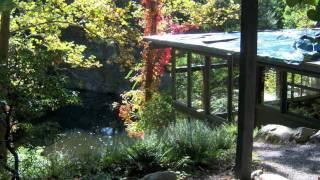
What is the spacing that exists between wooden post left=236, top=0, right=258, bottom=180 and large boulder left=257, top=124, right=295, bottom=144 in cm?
315

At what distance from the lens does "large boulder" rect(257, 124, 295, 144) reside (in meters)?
7.69

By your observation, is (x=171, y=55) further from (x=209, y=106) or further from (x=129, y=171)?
(x=129, y=171)

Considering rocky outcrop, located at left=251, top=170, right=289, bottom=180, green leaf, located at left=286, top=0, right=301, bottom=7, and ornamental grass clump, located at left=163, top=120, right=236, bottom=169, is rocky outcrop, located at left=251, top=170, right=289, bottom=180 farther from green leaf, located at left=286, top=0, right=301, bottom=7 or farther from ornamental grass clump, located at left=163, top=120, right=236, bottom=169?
green leaf, located at left=286, top=0, right=301, bottom=7

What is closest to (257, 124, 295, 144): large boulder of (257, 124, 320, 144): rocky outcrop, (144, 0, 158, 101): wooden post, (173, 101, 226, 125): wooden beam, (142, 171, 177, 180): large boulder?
(257, 124, 320, 144): rocky outcrop

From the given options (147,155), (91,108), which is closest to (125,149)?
(147,155)

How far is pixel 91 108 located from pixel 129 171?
72.2 feet

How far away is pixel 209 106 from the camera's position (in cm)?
1229

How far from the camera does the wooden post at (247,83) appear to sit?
4066mm

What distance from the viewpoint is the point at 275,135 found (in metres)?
7.74

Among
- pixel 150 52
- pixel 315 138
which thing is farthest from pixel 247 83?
pixel 150 52

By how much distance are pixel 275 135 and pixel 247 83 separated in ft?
12.1

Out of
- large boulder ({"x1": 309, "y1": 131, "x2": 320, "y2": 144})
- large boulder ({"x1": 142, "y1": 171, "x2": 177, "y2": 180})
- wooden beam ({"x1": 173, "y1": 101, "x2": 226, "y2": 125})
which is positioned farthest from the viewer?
wooden beam ({"x1": 173, "y1": 101, "x2": 226, "y2": 125})

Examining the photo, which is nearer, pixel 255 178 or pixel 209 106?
pixel 255 178

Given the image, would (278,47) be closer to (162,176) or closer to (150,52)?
(150,52)
